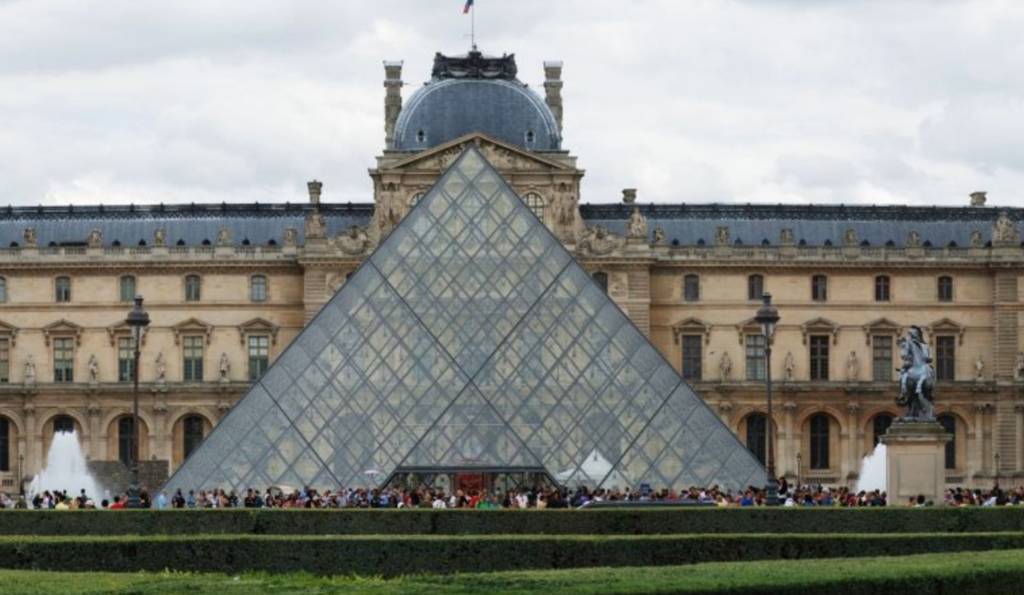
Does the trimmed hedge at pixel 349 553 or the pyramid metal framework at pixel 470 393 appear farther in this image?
the pyramid metal framework at pixel 470 393

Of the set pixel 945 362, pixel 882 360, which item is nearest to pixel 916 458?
pixel 882 360

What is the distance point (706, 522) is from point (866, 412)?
146 feet

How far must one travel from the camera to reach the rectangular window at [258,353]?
78312 mm

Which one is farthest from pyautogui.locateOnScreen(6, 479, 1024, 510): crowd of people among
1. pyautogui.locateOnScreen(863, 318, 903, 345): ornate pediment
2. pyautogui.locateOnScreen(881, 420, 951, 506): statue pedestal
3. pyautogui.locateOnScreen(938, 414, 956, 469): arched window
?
pyautogui.locateOnScreen(863, 318, 903, 345): ornate pediment

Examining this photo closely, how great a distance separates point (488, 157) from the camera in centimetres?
7594

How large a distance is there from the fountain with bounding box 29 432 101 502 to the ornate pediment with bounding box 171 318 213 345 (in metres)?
4.16

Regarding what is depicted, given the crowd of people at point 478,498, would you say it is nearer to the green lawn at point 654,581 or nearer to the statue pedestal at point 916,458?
the statue pedestal at point 916,458

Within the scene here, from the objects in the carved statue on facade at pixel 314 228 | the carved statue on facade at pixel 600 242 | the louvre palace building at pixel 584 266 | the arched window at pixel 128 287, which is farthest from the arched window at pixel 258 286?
the carved statue on facade at pixel 600 242

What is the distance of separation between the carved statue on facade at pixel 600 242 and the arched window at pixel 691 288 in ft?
8.45

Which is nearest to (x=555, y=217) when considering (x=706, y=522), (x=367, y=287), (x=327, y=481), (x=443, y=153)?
(x=443, y=153)

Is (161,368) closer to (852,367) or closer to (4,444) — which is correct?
(4,444)

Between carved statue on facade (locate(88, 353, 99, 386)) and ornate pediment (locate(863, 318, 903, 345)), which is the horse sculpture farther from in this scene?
carved statue on facade (locate(88, 353, 99, 386))

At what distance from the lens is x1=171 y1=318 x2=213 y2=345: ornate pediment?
257ft

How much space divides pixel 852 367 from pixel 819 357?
1043 millimetres
